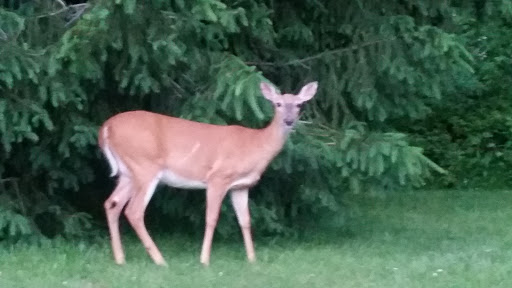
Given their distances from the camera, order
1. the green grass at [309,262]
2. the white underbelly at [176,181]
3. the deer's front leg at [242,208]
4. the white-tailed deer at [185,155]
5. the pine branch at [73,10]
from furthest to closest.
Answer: the pine branch at [73,10]
the deer's front leg at [242,208]
the white underbelly at [176,181]
the white-tailed deer at [185,155]
the green grass at [309,262]

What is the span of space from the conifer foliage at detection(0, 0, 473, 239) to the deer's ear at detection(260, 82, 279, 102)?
0.10 meters

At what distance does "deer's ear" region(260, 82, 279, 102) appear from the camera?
26.2 feet

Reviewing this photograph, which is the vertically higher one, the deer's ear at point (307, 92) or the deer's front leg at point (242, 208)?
the deer's ear at point (307, 92)

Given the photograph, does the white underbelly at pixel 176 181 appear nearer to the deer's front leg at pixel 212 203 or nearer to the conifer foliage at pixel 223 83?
the deer's front leg at pixel 212 203

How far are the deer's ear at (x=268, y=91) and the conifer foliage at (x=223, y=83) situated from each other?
0.33ft

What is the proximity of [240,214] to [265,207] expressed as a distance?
3.08ft

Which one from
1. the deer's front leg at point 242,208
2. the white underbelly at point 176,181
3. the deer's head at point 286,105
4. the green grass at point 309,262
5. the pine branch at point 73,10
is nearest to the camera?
the green grass at point 309,262

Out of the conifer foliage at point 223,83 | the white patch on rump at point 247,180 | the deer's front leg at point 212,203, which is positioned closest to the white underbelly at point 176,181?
the deer's front leg at point 212,203

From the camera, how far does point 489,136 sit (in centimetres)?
1656

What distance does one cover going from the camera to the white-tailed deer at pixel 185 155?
324 inches

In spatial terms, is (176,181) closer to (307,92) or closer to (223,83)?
(223,83)

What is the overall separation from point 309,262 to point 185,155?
4.32ft

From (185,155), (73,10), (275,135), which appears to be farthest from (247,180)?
(73,10)

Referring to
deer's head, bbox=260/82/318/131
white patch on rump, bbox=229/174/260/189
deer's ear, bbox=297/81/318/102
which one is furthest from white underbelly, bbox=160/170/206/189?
deer's ear, bbox=297/81/318/102
